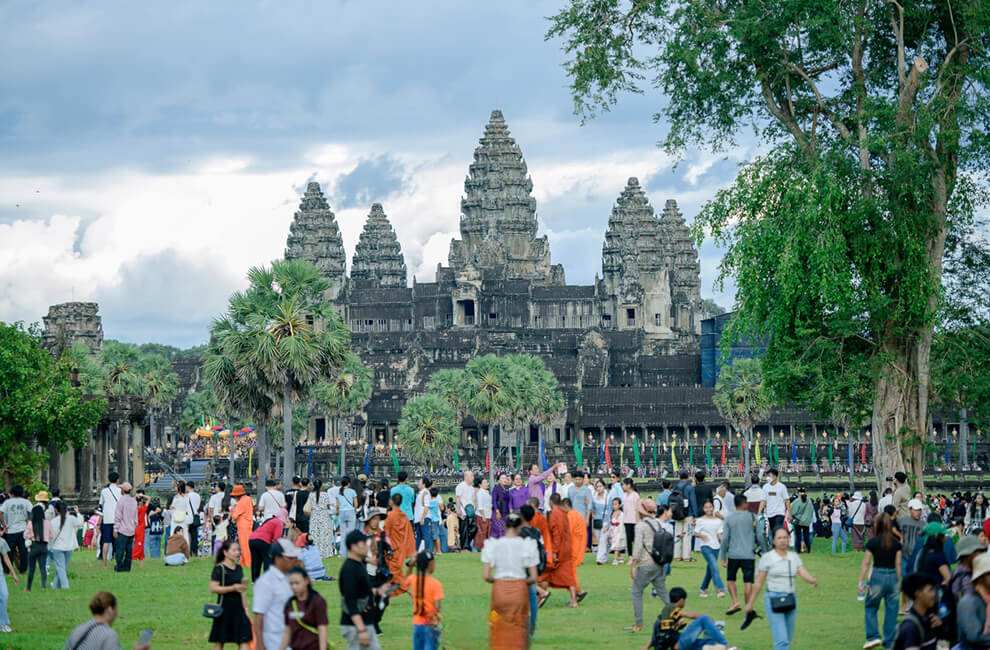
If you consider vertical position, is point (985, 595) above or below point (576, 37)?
below

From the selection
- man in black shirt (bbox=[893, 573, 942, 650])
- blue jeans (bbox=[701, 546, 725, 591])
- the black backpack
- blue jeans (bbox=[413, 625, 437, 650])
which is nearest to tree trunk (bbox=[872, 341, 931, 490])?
blue jeans (bbox=[701, 546, 725, 591])

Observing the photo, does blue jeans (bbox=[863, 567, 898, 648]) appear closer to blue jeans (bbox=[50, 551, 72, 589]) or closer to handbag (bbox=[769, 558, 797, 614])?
handbag (bbox=[769, 558, 797, 614])

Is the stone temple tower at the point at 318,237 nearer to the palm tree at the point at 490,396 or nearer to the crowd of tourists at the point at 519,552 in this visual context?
the palm tree at the point at 490,396

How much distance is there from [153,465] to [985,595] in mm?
79053

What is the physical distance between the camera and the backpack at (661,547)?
1698cm

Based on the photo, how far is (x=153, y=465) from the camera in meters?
87.2

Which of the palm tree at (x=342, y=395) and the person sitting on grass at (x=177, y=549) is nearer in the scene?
the person sitting on grass at (x=177, y=549)

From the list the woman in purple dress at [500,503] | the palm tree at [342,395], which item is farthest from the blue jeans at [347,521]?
the palm tree at [342,395]

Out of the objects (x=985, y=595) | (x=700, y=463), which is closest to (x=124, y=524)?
(x=985, y=595)

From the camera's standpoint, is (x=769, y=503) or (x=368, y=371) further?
(x=368, y=371)

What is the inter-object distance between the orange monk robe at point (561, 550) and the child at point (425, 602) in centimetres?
498

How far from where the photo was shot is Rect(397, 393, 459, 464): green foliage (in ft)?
266

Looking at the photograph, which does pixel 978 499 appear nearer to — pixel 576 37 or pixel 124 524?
pixel 576 37

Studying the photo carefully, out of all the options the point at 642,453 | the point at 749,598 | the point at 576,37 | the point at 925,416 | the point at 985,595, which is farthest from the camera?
the point at 642,453
